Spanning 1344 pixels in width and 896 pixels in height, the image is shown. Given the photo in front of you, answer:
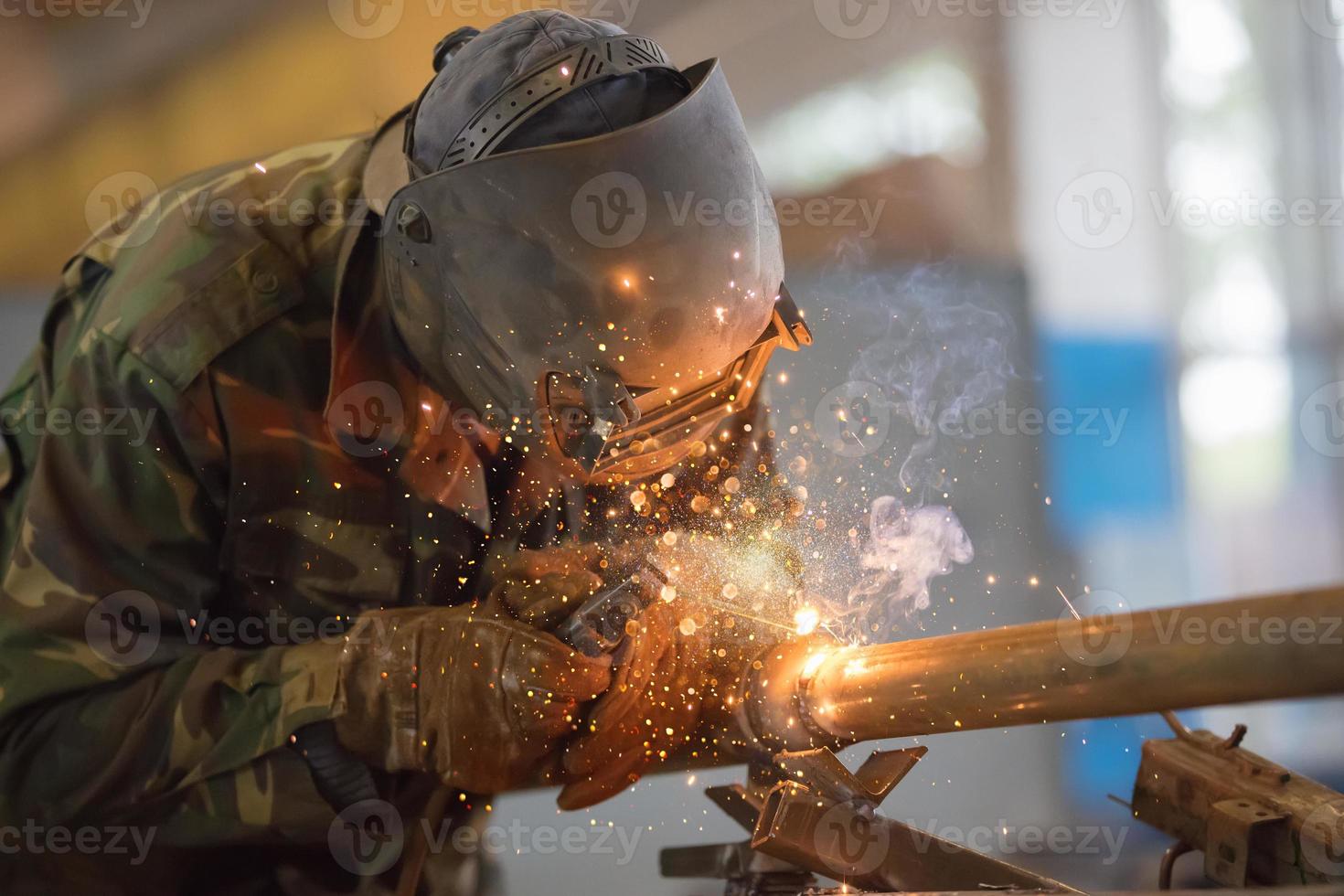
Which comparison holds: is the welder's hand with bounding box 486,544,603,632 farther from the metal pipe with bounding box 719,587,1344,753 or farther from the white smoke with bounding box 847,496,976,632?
the white smoke with bounding box 847,496,976,632

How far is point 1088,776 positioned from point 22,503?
2.04 metres

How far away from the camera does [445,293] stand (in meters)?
1.22

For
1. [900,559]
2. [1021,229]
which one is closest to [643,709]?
[900,559]

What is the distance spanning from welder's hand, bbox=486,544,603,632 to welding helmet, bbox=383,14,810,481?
0.49 feet

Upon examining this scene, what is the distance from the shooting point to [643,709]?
134cm

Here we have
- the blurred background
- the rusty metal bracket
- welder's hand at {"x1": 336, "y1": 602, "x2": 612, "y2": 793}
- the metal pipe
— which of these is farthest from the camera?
the blurred background

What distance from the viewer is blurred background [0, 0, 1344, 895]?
200 cm

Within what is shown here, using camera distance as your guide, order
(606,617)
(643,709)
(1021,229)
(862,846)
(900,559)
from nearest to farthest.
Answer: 1. (862,846)
2. (606,617)
3. (643,709)
4. (900,559)
5. (1021,229)

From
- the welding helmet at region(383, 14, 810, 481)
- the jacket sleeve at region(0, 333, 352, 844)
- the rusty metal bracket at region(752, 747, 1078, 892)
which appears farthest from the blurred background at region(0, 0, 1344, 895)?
the welding helmet at region(383, 14, 810, 481)

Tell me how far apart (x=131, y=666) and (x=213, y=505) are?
0.22 m

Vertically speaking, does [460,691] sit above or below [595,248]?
below

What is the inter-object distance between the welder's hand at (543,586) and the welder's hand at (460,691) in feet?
0.10

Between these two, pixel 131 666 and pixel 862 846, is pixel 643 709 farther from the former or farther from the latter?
pixel 131 666

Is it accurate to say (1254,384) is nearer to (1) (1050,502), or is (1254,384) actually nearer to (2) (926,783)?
(1) (1050,502)
